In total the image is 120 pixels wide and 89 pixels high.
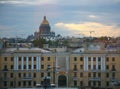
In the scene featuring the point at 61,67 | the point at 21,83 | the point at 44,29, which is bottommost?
Answer: the point at 21,83

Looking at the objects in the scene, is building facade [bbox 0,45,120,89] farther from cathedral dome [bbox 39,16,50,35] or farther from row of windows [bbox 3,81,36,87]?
cathedral dome [bbox 39,16,50,35]

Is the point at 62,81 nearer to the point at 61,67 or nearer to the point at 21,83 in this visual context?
the point at 61,67

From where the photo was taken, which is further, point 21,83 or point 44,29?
point 44,29

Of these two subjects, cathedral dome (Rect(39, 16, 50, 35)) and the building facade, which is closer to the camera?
the building facade

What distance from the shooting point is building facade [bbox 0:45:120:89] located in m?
10.8

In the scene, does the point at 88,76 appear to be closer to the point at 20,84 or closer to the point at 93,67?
the point at 93,67

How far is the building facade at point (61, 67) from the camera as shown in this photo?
10.8 metres

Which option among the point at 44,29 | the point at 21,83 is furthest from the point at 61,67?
the point at 44,29

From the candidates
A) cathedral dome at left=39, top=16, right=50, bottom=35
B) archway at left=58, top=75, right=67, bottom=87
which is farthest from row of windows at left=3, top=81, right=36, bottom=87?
cathedral dome at left=39, top=16, right=50, bottom=35

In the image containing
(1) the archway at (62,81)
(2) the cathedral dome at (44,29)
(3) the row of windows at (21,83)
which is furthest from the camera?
(2) the cathedral dome at (44,29)

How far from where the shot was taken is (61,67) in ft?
35.6

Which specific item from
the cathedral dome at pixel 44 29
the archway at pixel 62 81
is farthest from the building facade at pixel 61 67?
the cathedral dome at pixel 44 29

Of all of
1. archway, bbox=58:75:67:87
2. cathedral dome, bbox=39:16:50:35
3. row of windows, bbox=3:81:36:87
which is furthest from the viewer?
cathedral dome, bbox=39:16:50:35

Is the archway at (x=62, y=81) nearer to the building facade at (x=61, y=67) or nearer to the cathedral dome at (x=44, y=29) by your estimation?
the building facade at (x=61, y=67)
